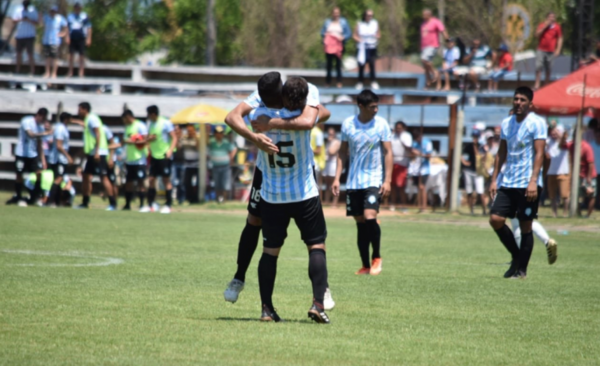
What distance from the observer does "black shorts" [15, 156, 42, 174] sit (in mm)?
21875

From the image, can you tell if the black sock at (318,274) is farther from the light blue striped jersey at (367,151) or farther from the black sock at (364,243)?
the light blue striped jersey at (367,151)

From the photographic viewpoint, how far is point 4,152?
28375mm

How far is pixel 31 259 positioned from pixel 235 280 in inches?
164

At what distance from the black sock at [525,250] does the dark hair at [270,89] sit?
4818mm

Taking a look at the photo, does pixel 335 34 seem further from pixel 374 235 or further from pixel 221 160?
pixel 374 235

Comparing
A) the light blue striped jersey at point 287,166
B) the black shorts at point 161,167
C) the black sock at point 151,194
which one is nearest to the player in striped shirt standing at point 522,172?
the light blue striped jersey at point 287,166

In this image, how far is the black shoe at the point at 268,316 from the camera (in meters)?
7.39

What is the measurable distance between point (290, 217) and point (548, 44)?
20512mm

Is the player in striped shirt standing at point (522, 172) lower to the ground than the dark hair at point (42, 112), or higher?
lower

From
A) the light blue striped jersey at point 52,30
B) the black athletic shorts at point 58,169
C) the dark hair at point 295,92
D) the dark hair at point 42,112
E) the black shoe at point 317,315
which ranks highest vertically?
the light blue striped jersey at point 52,30

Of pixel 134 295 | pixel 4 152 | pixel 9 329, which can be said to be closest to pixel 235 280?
pixel 134 295

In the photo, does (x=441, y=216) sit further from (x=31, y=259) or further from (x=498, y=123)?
(x=31, y=259)

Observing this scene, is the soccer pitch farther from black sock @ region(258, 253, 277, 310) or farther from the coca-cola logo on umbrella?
the coca-cola logo on umbrella

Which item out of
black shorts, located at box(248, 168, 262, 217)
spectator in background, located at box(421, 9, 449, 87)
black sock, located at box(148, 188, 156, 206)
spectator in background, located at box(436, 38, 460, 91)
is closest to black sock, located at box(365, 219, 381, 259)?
black shorts, located at box(248, 168, 262, 217)
